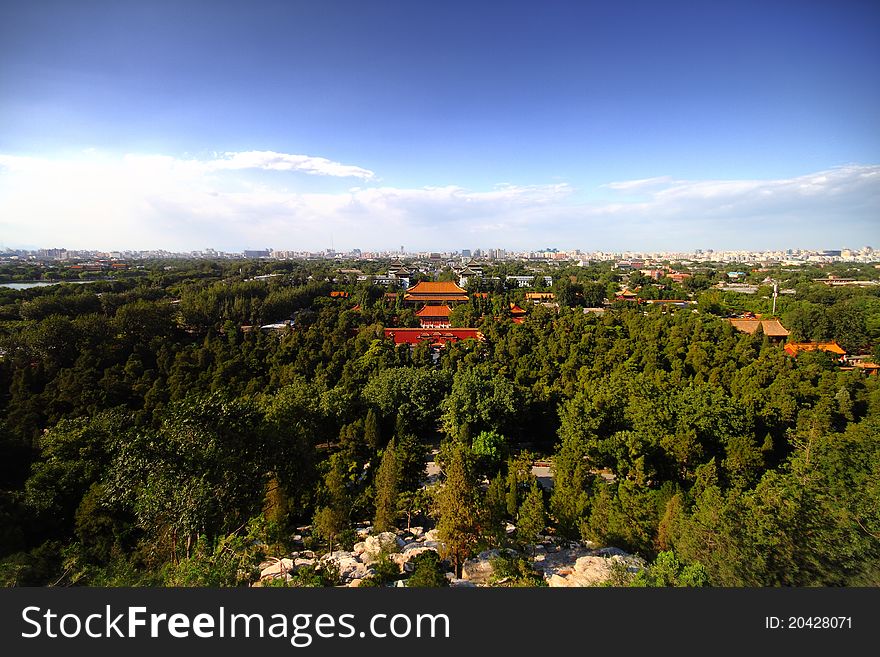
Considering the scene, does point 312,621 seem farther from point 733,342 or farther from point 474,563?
point 733,342

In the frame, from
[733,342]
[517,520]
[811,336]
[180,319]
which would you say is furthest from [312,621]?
[811,336]

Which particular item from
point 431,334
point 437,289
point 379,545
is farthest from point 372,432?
point 437,289

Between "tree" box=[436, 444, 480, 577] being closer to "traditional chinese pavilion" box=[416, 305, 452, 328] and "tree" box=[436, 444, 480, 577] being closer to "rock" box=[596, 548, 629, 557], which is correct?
"rock" box=[596, 548, 629, 557]

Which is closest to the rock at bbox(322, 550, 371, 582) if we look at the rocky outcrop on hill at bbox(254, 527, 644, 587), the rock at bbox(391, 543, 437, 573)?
the rocky outcrop on hill at bbox(254, 527, 644, 587)

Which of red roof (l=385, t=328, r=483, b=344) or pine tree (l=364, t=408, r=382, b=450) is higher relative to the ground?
red roof (l=385, t=328, r=483, b=344)

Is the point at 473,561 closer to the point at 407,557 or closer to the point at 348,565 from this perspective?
the point at 407,557

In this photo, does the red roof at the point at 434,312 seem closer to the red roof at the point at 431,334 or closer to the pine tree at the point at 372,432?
the red roof at the point at 431,334
